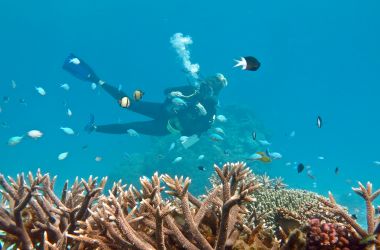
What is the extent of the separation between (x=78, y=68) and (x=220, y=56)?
109 m

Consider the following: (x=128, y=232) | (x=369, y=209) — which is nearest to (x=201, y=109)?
(x=369, y=209)

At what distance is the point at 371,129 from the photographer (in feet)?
417

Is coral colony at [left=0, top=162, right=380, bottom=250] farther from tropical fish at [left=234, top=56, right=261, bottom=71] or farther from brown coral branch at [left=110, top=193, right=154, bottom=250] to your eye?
tropical fish at [left=234, top=56, right=261, bottom=71]

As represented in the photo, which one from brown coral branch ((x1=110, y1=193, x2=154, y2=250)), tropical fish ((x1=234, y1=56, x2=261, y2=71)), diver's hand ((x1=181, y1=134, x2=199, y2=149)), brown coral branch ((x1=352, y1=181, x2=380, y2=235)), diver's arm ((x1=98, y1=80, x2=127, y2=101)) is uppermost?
diver's arm ((x1=98, y1=80, x2=127, y2=101))

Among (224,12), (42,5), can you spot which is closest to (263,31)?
(224,12)

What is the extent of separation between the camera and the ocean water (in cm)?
10625

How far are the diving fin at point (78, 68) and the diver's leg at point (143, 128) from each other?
2.57 metres

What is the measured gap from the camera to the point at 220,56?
119 metres

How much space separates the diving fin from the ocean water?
83988 mm

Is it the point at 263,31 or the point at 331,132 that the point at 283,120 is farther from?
the point at 263,31

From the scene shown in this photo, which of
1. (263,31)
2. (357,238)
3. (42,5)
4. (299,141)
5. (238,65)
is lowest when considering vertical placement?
(357,238)

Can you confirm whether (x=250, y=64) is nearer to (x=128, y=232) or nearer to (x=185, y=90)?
(x=128, y=232)

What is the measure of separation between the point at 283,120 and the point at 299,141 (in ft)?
44.6

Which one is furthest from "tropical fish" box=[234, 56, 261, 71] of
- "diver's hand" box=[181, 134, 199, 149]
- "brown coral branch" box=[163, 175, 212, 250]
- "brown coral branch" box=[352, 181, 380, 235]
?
"diver's hand" box=[181, 134, 199, 149]
